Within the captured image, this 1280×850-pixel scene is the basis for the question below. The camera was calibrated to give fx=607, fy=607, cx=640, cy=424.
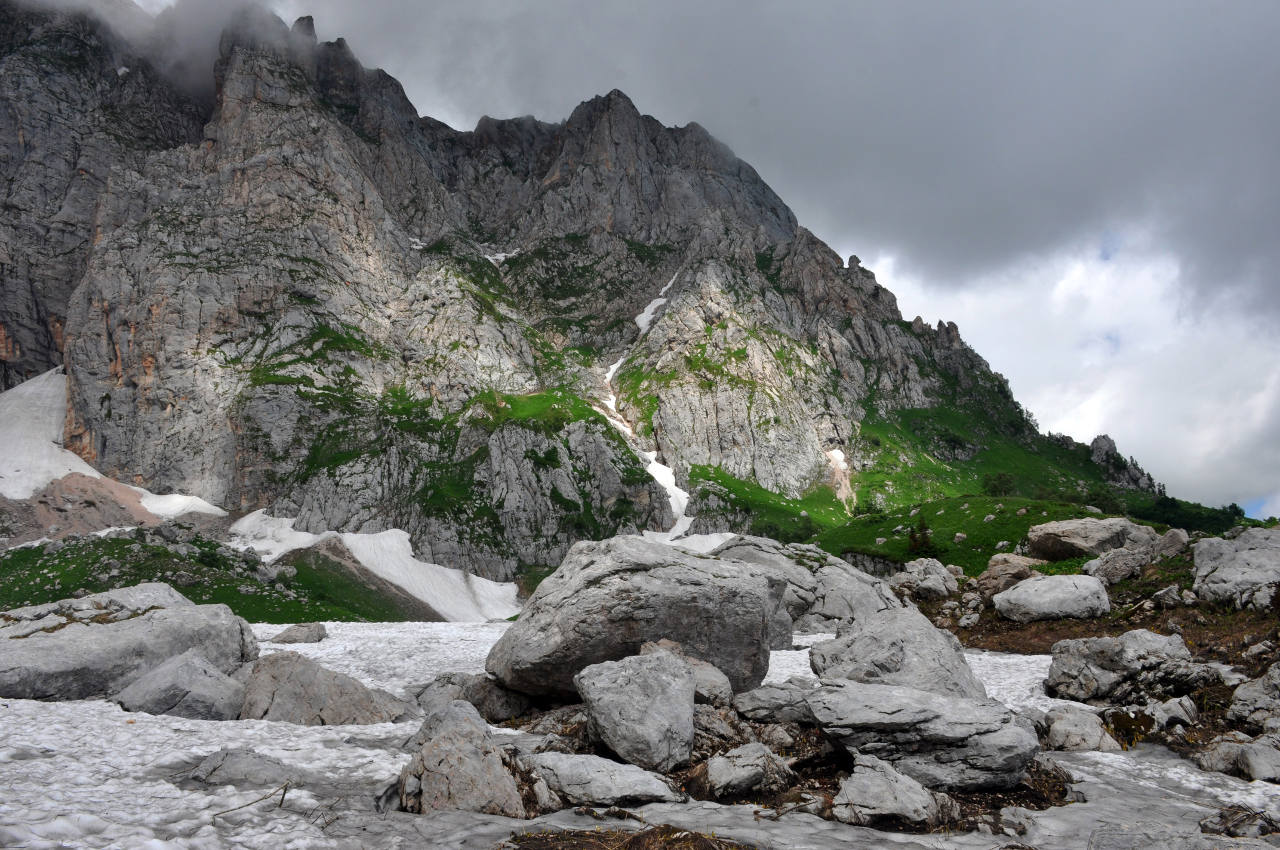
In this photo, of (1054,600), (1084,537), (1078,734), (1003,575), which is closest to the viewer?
(1078,734)

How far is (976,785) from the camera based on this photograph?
1295cm

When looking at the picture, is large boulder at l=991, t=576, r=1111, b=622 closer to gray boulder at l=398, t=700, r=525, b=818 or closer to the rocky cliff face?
gray boulder at l=398, t=700, r=525, b=818

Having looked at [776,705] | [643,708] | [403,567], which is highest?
[403,567]

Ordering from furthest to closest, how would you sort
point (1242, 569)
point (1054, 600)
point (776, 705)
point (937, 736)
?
point (1054, 600) → point (1242, 569) → point (776, 705) → point (937, 736)

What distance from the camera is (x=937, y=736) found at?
1354cm

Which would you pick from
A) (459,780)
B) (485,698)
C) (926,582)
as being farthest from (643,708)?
(926,582)

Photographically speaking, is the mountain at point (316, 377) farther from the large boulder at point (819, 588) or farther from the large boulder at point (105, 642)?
the large boulder at point (105, 642)

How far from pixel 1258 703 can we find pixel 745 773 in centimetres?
1787

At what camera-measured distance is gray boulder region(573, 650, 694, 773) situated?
44.5 feet

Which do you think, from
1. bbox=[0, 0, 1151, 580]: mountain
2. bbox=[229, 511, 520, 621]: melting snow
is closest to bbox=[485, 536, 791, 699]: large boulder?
bbox=[229, 511, 520, 621]: melting snow

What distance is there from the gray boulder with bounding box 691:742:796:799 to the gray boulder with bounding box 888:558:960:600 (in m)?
40.3

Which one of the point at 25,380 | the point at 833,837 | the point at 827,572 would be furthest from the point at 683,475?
the point at 25,380

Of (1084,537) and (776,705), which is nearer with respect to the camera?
(776,705)

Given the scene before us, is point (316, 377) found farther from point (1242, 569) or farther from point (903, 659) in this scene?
point (1242, 569)
